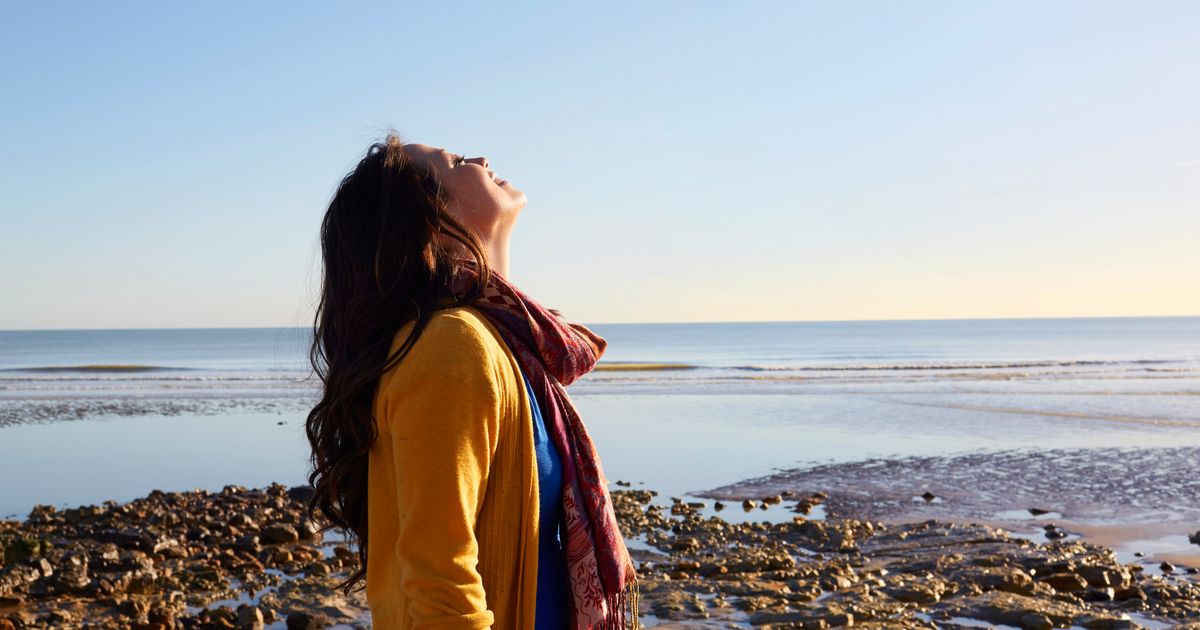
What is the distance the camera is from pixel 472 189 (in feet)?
7.41

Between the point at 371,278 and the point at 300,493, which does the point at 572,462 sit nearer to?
the point at 371,278

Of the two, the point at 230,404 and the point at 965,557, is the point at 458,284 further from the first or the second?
the point at 230,404

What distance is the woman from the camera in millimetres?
1803

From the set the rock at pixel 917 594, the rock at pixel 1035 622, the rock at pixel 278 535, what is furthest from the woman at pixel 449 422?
the rock at pixel 278 535

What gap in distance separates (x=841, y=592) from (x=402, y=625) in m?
5.83

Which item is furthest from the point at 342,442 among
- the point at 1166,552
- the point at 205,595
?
the point at 1166,552

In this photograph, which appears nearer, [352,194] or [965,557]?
[352,194]

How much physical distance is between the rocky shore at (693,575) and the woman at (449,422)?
3045 millimetres

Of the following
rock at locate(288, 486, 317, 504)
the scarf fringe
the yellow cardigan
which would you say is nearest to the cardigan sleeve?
the yellow cardigan

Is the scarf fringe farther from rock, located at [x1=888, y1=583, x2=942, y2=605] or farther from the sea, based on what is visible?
rock, located at [x1=888, y1=583, x2=942, y2=605]

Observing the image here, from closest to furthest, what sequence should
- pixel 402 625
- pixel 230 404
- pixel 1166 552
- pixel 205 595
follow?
pixel 402 625, pixel 205 595, pixel 1166 552, pixel 230 404

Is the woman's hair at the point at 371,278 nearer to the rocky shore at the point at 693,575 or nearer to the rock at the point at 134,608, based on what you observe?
the rocky shore at the point at 693,575

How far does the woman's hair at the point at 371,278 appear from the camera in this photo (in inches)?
80.2

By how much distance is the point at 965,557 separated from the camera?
27.4ft
